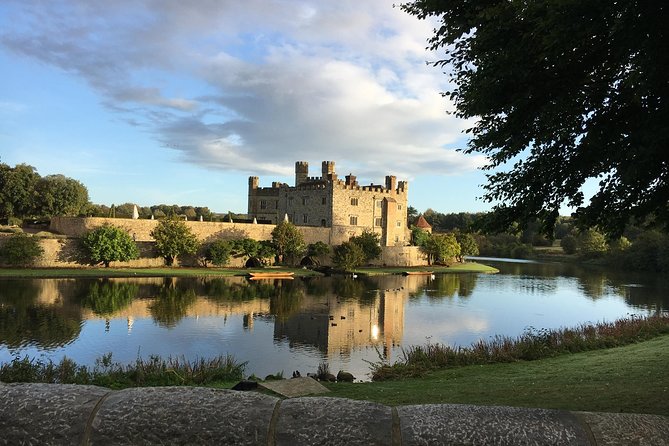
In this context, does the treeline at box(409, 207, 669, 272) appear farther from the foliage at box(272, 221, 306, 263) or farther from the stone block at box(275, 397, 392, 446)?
the stone block at box(275, 397, 392, 446)

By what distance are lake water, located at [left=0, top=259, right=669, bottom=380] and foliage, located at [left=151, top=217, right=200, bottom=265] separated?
26.5ft

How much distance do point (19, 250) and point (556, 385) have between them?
42540mm

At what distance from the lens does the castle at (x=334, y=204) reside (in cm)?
6481

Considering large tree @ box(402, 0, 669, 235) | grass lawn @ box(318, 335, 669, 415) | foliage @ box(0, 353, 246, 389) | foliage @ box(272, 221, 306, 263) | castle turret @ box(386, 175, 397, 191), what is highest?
castle turret @ box(386, 175, 397, 191)

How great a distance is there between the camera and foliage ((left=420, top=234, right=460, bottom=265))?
69.2 metres

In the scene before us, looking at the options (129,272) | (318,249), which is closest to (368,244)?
(318,249)

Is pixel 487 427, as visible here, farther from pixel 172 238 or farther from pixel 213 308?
pixel 172 238

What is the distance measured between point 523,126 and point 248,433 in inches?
302

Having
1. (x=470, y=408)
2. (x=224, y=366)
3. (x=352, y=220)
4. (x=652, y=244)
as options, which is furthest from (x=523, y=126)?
(x=652, y=244)

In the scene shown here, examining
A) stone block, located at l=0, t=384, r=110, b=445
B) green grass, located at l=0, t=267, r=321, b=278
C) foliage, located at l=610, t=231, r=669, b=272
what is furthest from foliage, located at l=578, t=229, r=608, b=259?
stone block, located at l=0, t=384, r=110, b=445

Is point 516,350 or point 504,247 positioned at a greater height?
point 504,247

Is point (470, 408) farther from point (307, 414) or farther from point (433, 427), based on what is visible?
point (307, 414)

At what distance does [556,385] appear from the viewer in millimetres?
9570

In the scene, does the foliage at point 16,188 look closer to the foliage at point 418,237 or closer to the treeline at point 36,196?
the treeline at point 36,196
